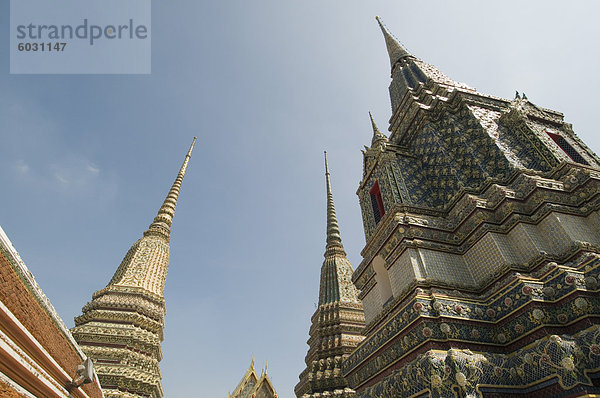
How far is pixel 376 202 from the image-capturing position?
8.66 metres

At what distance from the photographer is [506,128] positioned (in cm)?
775

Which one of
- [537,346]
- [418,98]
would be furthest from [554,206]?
[418,98]

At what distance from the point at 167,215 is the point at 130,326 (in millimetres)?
8223

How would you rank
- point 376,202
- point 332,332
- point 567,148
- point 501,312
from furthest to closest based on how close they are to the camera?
point 332,332 < point 376,202 < point 567,148 < point 501,312

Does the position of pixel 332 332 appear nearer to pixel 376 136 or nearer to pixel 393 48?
pixel 376 136

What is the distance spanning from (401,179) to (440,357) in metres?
4.19

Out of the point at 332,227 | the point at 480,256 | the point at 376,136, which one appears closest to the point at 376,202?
the point at 376,136

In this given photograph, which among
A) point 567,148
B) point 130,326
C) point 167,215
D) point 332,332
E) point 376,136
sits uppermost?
point 167,215

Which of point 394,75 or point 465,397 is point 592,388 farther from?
point 394,75

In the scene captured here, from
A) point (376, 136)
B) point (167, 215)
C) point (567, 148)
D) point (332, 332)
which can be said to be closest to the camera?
point (567, 148)

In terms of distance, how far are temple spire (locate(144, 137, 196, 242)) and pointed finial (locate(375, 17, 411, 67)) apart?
46.8 feet

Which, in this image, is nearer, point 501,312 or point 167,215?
point 501,312

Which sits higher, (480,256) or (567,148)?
(567,148)

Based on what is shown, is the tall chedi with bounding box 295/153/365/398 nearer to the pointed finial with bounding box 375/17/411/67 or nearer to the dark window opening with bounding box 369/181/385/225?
the dark window opening with bounding box 369/181/385/225
